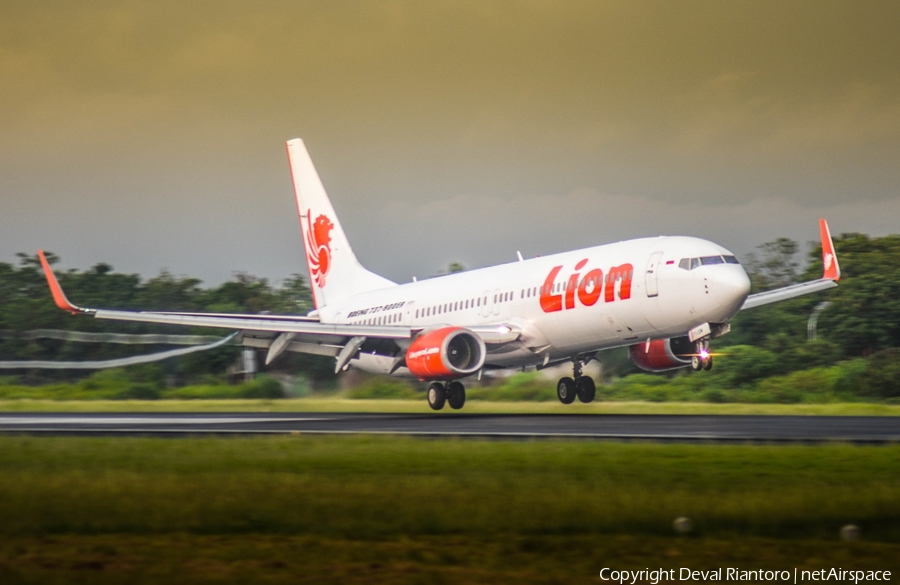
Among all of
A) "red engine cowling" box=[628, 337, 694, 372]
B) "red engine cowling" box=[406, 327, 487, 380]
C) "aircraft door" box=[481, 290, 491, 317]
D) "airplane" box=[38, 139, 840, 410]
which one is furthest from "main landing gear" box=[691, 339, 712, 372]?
"aircraft door" box=[481, 290, 491, 317]

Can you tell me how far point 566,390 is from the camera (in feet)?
108

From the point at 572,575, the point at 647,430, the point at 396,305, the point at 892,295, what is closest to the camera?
the point at 572,575

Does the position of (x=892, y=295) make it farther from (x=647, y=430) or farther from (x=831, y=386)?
(x=647, y=430)

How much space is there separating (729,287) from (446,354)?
750 cm

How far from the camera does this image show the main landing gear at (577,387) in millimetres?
32562

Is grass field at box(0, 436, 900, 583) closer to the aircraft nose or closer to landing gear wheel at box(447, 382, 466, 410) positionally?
the aircraft nose

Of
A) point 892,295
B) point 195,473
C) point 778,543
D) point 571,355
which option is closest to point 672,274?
point 571,355

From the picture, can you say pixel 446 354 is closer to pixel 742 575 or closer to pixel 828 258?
pixel 828 258

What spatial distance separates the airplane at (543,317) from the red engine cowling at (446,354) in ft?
0.10

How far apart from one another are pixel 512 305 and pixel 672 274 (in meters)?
5.61

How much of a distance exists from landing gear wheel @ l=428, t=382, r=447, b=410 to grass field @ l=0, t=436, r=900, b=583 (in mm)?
15165

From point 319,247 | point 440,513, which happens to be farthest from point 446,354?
point 440,513

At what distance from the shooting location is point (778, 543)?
31.0ft

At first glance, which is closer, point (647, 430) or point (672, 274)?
point (647, 430)
